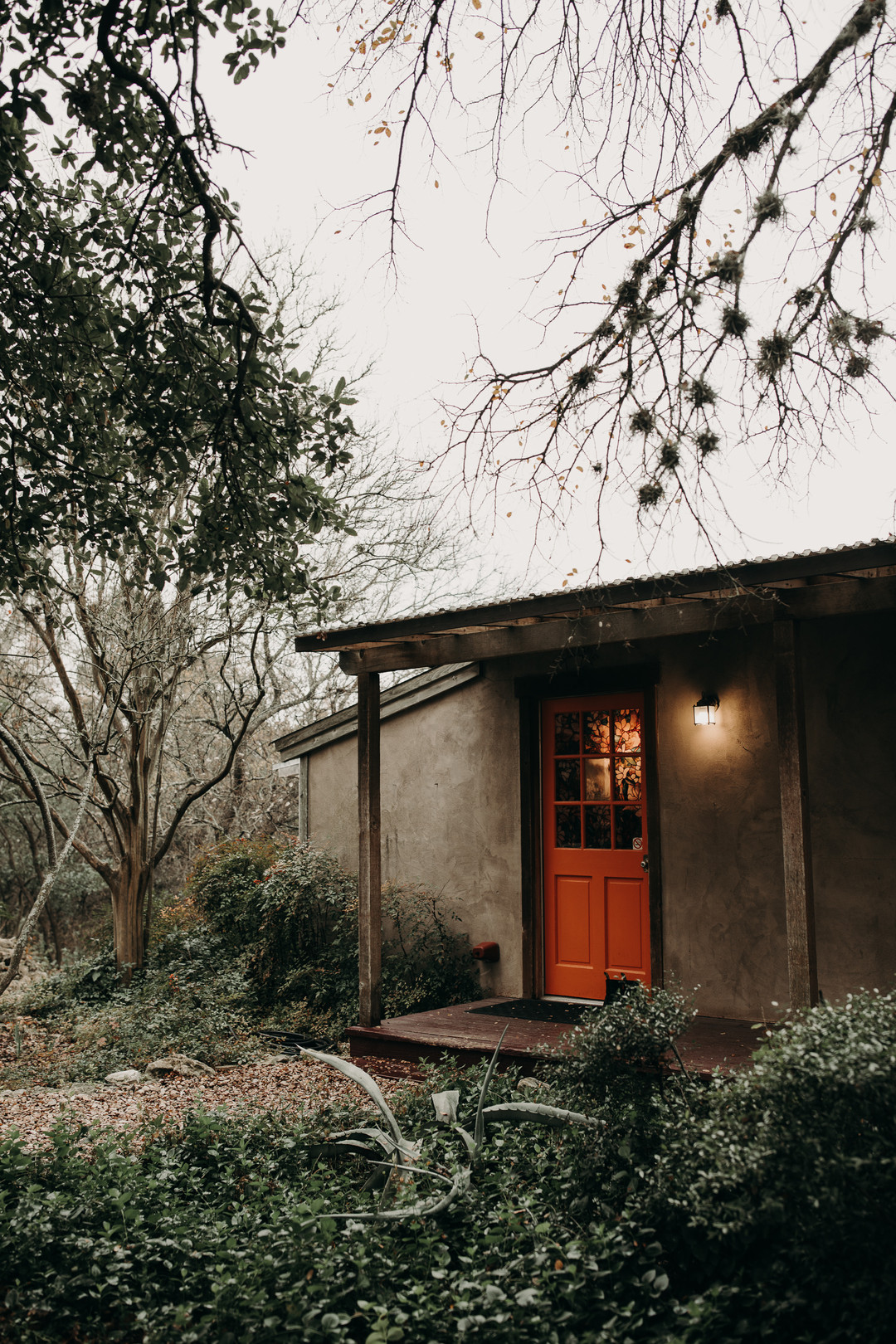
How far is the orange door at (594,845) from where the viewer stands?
6883mm

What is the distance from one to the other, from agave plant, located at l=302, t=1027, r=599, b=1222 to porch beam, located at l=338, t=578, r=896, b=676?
2.25 metres

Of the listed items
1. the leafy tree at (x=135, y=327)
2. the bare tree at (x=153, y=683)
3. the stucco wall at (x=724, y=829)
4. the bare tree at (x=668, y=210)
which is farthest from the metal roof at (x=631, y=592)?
the stucco wall at (x=724, y=829)

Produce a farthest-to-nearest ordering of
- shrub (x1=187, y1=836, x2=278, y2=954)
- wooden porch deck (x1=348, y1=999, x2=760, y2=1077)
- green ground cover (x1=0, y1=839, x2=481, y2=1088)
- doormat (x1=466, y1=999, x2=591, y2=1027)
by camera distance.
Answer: shrub (x1=187, y1=836, x2=278, y2=954)
green ground cover (x1=0, y1=839, x2=481, y2=1088)
doormat (x1=466, y1=999, x2=591, y2=1027)
wooden porch deck (x1=348, y1=999, x2=760, y2=1077)

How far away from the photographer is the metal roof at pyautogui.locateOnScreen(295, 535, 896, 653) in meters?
4.58

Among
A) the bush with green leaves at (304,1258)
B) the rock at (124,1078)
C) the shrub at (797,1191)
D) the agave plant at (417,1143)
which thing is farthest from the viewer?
the rock at (124,1078)

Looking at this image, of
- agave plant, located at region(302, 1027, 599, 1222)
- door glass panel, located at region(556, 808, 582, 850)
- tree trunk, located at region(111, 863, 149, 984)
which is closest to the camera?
agave plant, located at region(302, 1027, 599, 1222)

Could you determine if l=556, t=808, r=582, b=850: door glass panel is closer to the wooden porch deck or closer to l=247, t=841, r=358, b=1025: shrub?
the wooden porch deck

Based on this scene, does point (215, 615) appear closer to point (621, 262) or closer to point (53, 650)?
point (53, 650)

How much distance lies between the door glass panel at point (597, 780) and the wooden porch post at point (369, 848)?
1643 mm

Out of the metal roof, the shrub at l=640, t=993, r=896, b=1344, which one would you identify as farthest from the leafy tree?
the shrub at l=640, t=993, r=896, b=1344

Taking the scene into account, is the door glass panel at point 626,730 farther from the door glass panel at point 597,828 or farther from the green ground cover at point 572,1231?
the green ground cover at point 572,1231

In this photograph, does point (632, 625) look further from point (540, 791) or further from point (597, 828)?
point (540, 791)

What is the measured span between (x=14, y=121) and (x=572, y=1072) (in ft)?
14.2

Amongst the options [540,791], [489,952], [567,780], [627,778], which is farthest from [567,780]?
[489,952]
